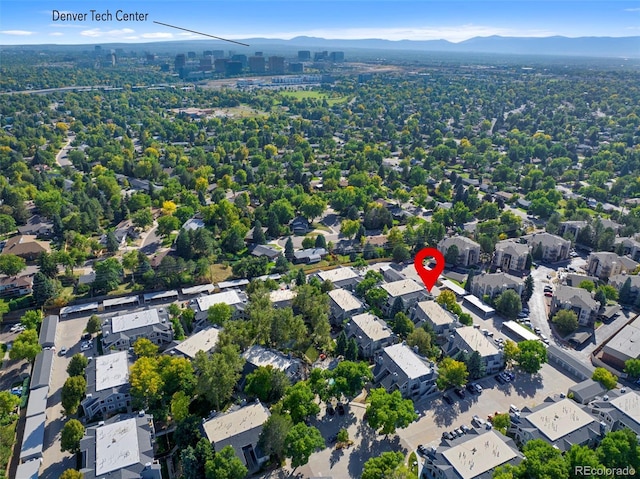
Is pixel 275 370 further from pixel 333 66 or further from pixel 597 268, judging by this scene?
pixel 333 66

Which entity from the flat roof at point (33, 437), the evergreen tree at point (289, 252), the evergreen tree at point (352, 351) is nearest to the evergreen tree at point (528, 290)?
the evergreen tree at point (352, 351)

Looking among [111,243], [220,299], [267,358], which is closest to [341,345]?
[267,358]

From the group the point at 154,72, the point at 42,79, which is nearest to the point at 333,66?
the point at 154,72

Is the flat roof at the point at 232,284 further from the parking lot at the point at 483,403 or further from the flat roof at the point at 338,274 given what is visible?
the parking lot at the point at 483,403

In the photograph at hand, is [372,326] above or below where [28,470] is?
above

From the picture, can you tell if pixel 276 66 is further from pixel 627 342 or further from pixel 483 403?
pixel 483 403

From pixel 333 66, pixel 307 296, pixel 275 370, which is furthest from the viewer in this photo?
pixel 333 66
